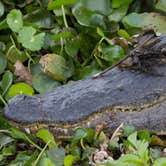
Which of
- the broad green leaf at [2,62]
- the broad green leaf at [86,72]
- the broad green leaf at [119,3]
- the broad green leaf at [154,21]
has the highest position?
the broad green leaf at [2,62]

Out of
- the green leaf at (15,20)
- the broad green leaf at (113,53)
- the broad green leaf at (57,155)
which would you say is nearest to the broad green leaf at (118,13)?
the broad green leaf at (113,53)

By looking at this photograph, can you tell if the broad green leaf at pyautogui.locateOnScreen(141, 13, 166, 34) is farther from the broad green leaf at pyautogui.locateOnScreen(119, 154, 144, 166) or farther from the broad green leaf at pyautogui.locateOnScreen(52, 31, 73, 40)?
the broad green leaf at pyautogui.locateOnScreen(119, 154, 144, 166)

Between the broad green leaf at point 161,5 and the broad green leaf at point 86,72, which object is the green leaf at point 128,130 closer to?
the broad green leaf at point 86,72

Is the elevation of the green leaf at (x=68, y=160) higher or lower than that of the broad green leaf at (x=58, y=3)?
lower

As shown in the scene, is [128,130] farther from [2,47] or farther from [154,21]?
[2,47]

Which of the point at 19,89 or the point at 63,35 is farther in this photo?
the point at 63,35

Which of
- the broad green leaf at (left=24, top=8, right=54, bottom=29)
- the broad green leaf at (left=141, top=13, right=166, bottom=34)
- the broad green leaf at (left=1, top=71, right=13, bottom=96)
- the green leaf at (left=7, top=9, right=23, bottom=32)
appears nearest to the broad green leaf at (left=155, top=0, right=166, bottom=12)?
the broad green leaf at (left=141, top=13, right=166, bottom=34)

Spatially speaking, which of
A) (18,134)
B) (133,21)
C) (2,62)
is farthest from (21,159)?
(133,21)
